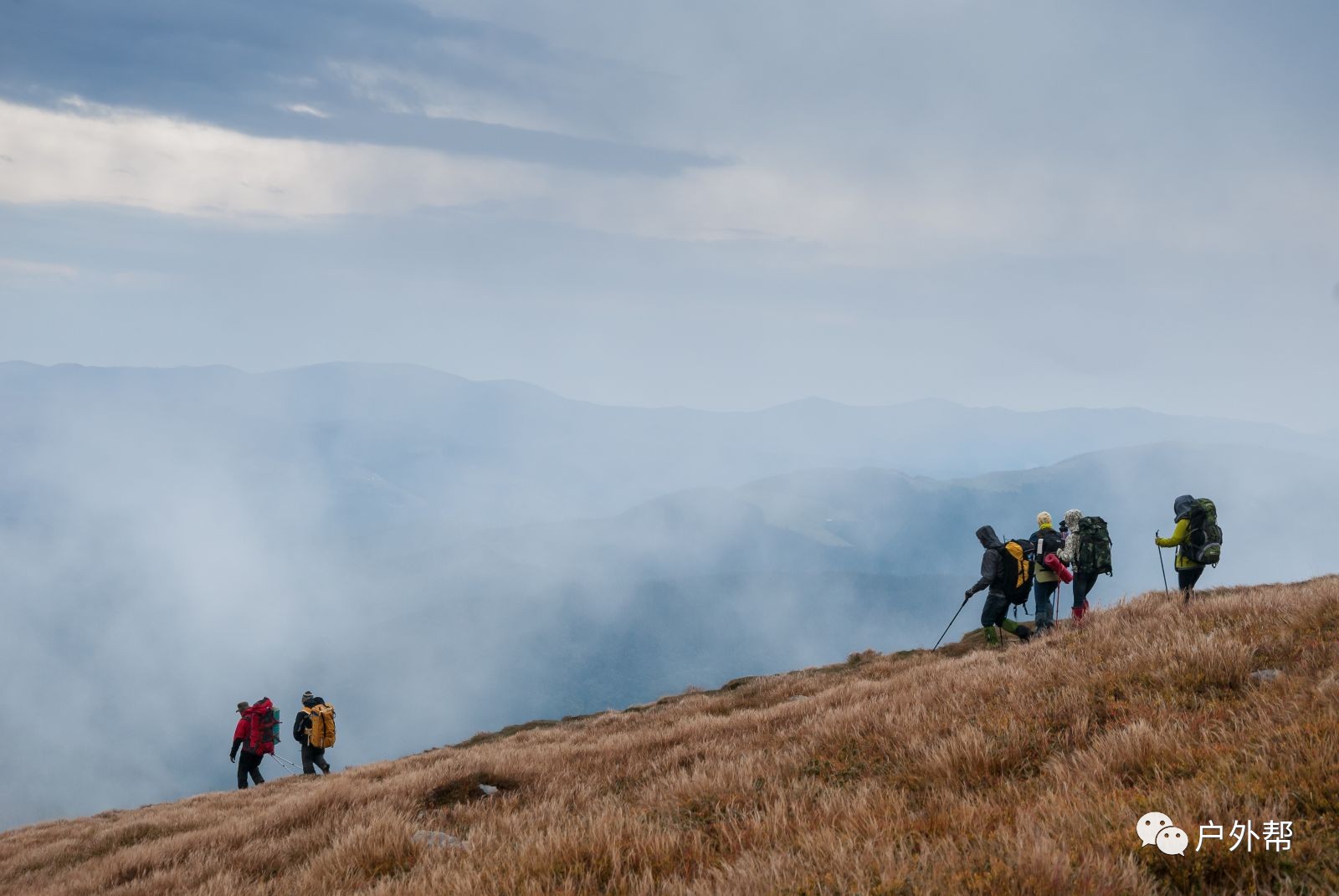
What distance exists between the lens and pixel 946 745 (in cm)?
517

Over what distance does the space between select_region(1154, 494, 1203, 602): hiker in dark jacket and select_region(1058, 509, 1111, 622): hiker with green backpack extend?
1.25 meters

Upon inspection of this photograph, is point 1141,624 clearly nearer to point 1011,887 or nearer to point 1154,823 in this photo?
point 1154,823

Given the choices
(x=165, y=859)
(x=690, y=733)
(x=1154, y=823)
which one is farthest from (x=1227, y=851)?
(x=165, y=859)

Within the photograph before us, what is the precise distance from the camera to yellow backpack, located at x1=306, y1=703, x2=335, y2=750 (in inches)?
746

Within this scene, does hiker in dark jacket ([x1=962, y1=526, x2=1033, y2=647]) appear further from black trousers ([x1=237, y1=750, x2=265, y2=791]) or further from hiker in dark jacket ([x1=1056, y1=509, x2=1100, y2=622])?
black trousers ([x1=237, y1=750, x2=265, y2=791])

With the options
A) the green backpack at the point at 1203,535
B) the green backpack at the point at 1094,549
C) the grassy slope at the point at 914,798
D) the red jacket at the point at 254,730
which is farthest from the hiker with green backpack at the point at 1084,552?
the red jacket at the point at 254,730

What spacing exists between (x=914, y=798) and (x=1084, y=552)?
12.3 meters

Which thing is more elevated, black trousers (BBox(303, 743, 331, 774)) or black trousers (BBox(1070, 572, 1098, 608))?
black trousers (BBox(303, 743, 331, 774))

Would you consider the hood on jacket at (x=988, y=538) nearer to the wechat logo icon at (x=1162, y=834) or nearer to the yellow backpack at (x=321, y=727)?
the wechat logo icon at (x=1162, y=834)

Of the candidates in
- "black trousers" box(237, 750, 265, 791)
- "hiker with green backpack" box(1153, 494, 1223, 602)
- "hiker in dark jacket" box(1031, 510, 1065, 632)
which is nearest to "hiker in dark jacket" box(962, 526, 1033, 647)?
"hiker in dark jacket" box(1031, 510, 1065, 632)

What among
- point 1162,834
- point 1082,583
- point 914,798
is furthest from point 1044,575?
point 1162,834

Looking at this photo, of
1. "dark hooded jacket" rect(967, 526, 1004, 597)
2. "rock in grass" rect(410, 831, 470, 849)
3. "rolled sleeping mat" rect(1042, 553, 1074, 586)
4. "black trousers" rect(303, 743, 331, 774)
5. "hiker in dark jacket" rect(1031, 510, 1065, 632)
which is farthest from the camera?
"black trousers" rect(303, 743, 331, 774)

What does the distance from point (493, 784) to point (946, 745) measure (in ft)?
17.3

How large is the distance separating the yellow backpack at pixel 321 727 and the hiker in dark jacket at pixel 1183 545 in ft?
65.0
